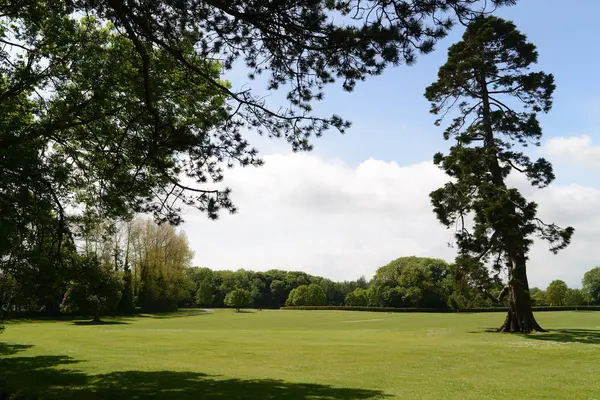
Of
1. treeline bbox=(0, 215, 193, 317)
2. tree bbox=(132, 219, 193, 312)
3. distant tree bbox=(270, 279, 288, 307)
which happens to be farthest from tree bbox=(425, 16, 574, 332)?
distant tree bbox=(270, 279, 288, 307)

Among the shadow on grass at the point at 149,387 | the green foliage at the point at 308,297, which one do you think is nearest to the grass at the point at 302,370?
the shadow on grass at the point at 149,387

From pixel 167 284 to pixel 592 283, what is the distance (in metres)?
109

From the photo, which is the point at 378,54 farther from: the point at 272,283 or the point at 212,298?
the point at 272,283

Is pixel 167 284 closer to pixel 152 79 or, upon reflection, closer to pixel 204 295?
pixel 204 295

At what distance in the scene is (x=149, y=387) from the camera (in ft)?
36.4

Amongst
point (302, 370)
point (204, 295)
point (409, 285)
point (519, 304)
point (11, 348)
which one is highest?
point (409, 285)

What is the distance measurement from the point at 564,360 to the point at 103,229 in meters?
17.5

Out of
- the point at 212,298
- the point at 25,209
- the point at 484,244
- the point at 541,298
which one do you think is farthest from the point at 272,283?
the point at 25,209

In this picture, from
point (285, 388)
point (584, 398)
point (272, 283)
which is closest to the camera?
point (584, 398)

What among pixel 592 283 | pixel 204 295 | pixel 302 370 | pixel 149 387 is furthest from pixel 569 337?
pixel 592 283

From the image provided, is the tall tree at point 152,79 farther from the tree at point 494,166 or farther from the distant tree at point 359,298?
the distant tree at point 359,298

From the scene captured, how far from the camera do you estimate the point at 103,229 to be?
14461 mm

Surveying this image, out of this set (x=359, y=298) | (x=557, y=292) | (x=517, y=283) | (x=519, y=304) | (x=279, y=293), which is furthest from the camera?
(x=279, y=293)

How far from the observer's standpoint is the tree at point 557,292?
84.4 metres
